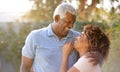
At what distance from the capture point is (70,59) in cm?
279

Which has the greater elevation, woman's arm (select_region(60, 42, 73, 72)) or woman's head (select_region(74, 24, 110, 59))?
woman's head (select_region(74, 24, 110, 59))

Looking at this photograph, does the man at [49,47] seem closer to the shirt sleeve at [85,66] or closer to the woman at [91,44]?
the woman at [91,44]

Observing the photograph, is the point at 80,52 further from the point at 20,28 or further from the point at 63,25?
the point at 20,28

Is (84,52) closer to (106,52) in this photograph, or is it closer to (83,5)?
(106,52)

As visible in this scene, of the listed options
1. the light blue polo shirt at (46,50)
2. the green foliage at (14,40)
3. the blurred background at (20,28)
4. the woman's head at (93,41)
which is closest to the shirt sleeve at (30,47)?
the light blue polo shirt at (46,50)

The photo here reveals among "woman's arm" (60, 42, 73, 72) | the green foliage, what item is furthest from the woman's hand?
the green foliage

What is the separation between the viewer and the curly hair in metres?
2.56

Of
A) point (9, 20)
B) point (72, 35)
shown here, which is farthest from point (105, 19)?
point (72, 35)

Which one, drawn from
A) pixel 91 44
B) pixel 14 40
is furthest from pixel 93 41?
pixel 14 40

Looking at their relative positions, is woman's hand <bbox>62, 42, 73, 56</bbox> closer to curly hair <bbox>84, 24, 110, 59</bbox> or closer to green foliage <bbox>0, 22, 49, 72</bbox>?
curly hair <bbox>84, 24, 110, 59</bbox>

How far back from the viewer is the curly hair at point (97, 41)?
2558 mm

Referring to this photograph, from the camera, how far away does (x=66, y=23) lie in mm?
2686

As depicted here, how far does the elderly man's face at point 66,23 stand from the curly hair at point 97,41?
14 cm

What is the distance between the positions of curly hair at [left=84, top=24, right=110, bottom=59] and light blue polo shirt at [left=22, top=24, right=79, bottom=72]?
25 cm
